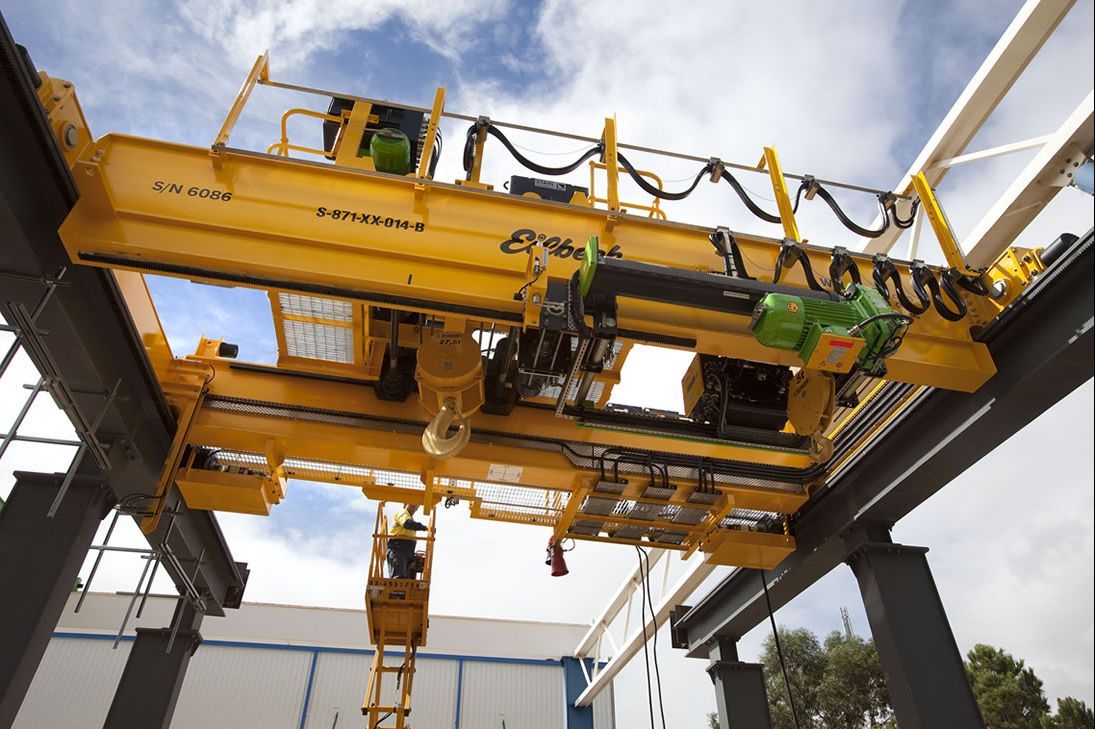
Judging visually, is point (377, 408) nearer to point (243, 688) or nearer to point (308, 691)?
point (308, 691)

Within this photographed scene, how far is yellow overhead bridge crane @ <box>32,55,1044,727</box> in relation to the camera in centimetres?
446

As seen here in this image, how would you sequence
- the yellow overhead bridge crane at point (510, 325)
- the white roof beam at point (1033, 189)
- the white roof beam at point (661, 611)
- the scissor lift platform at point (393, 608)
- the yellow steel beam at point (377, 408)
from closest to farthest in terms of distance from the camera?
1. the yellow overhead bridge crane at point (510, 325)
2. the white roof beam at point (1033, 189)
3. the yellow steel beam at point (377, 408)
4. the scissor lift platform at point (393, 608)
5. the white roof beam at point (661, 611)

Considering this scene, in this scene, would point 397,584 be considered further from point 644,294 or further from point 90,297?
point 644,294

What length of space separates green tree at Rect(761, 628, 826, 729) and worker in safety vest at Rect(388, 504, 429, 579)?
49.3ft

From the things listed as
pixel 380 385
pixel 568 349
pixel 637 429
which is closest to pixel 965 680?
pixel 637 429

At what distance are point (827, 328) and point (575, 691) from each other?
59.7ft

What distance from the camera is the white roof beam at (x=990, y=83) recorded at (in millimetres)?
6016

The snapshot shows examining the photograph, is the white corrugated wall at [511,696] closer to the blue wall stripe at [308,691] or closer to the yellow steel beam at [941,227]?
the blue wall stripe at [308,691]

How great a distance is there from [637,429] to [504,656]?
1621 cm

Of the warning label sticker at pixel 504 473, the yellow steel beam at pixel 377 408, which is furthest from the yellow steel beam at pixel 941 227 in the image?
the warning label sticker at pixel 504 473

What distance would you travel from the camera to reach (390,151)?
5688 millimetres

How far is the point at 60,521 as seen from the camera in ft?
19.7

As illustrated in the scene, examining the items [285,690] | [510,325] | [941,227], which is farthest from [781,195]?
[285,690]

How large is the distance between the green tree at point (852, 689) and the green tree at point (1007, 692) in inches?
107
